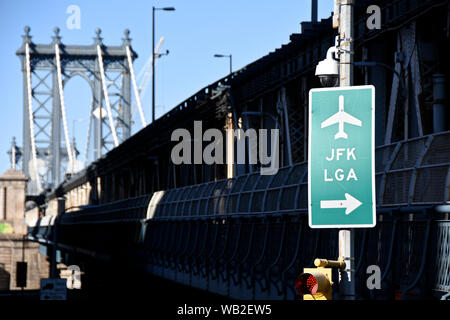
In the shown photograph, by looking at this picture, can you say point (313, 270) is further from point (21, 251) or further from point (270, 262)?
point (21, 251)

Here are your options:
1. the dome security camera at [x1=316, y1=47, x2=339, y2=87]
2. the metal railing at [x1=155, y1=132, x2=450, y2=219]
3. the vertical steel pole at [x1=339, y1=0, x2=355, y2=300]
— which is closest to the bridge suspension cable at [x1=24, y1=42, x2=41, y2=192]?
the metal railing at [x1=155, y1=132, x2=450, y2=219]

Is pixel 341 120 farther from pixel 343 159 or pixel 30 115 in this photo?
pixel 30 115

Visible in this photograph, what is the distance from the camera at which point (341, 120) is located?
12117 millimetres

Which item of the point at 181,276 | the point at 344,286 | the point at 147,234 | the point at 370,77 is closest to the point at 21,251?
the point at 147,234

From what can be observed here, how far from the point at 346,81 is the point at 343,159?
1.59 m

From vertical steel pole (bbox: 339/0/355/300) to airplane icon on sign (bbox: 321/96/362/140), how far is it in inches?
45.7

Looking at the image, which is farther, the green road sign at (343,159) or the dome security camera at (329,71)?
the dome security camera at (329,71)

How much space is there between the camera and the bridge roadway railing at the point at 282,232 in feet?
58.1

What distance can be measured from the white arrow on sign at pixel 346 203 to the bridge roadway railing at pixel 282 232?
15.5 ft

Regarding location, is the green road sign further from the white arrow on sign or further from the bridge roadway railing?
the bridge roadway railing

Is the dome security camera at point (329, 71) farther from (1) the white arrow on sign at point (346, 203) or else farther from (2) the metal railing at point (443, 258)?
(2) the metal railing at point (443, 258)

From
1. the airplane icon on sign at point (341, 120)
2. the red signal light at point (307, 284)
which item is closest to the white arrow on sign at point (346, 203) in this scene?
the airplane icon on sign at point (341, 120)

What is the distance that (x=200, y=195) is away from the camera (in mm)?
40812
